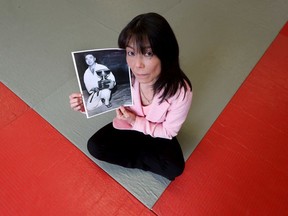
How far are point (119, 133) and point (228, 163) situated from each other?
61 centimetres

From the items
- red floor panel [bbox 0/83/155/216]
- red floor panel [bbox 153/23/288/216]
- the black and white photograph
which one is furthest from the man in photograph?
red floor panel [bbox 153/23/288/216]

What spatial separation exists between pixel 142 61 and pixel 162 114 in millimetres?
306

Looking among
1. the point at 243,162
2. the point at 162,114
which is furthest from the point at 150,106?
the point at 243,162

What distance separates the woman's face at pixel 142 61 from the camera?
0.76 m

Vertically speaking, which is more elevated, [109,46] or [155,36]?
[155,36]

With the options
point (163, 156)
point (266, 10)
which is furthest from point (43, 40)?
point (266, 10)

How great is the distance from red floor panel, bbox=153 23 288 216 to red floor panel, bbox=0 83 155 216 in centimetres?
24

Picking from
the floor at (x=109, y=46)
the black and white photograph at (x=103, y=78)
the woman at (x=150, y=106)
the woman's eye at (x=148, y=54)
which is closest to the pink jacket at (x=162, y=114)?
the woman at (x=150, y=106)

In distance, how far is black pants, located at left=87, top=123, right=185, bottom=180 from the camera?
1150 millimetres

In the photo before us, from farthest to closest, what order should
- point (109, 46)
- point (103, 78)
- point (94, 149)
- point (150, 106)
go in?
point (109, 46) → point (94, 149) → point (150, 106) → point (103, 78)

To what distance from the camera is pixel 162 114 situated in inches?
39.7

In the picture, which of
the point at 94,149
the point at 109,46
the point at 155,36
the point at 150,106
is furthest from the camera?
the point at 109,46

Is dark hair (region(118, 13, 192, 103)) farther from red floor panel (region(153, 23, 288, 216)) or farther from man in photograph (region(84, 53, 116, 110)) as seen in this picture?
red floor panel (region(153, 23, 288, 216))

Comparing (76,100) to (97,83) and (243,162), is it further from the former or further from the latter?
(243,162)
